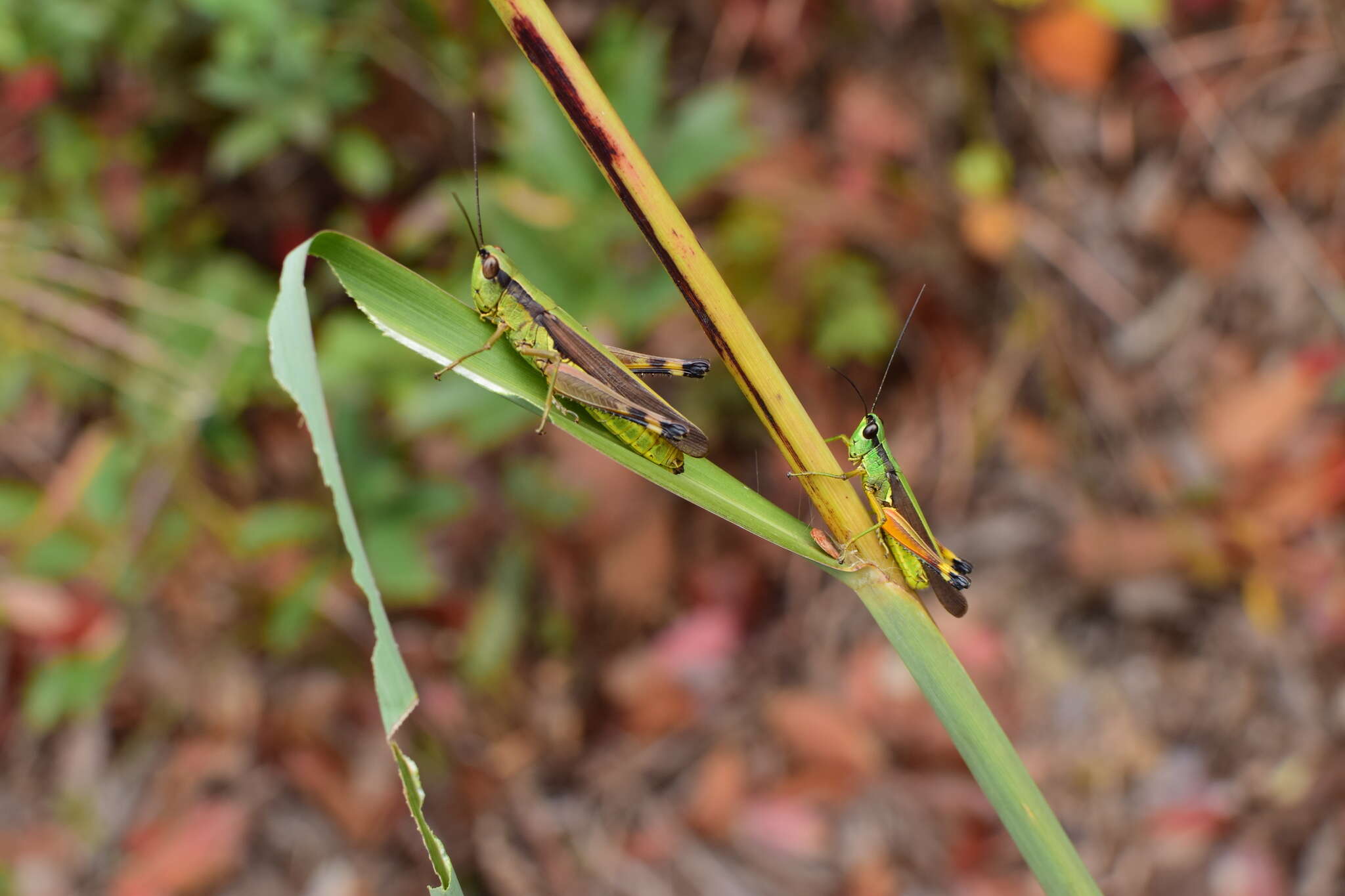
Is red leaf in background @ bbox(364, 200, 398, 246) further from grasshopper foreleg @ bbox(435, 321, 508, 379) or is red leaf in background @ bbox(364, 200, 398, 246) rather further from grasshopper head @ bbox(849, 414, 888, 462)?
grasshopper head @ bbox(849, 414, 888, 462)

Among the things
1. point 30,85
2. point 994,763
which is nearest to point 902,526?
point 994,763

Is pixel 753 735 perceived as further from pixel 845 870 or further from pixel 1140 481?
pixel 1140 481

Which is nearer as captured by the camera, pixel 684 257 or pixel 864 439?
pixel 684 257

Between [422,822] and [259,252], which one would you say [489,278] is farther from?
[259,252]

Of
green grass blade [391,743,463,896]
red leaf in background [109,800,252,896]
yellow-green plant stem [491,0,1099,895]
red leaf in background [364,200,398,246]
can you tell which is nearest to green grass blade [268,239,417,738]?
green grass blade [391,743,463,896]

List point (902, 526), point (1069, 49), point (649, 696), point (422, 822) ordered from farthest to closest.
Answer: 1. point (1069, 49)
2. point (649, 696)
3. point (902, 526)
4. point (422, 822)

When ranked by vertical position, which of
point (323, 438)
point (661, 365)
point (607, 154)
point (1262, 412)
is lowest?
point (323, 438)
